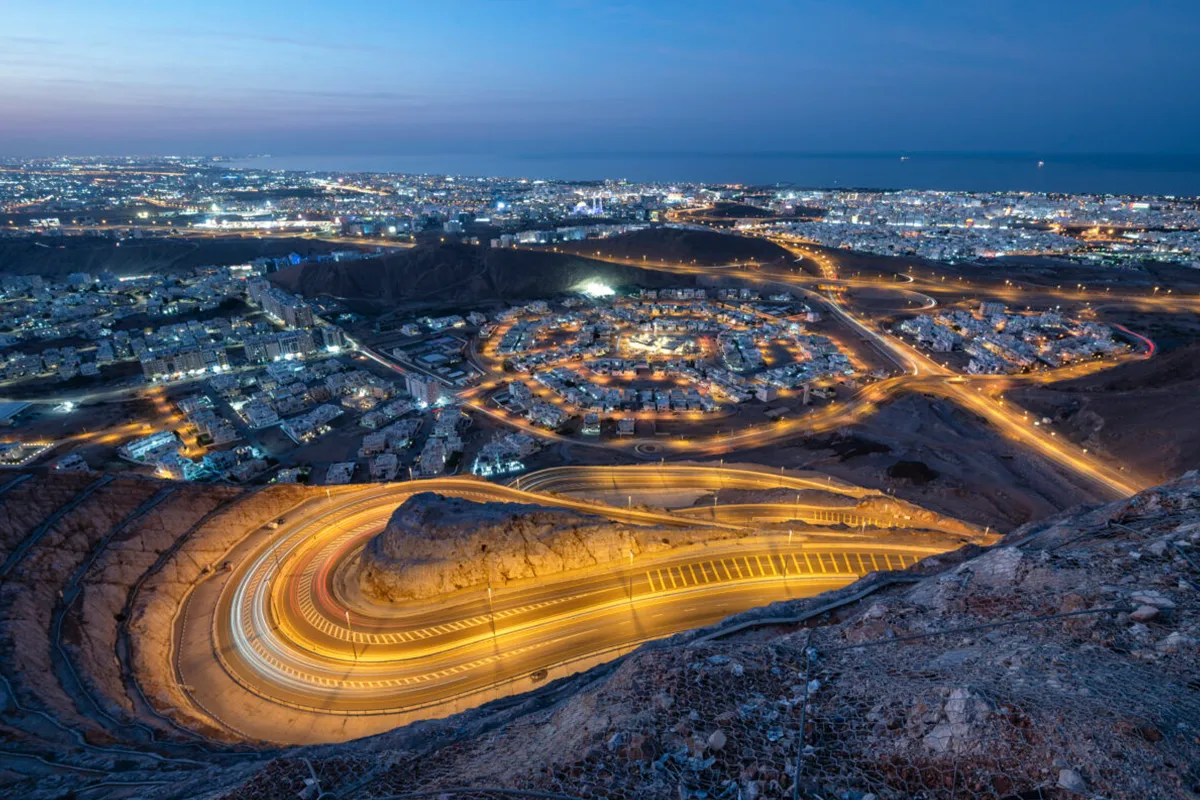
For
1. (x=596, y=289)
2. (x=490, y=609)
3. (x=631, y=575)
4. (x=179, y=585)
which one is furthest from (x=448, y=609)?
(x=596, y=289)

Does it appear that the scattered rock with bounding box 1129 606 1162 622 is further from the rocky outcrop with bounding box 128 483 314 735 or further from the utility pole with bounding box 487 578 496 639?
the rocky outcrop with bounding box 128 483 314 735

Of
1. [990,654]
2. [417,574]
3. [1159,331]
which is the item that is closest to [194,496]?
[417,574]

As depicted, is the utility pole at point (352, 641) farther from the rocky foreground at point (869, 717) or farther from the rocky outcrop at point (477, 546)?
the rocky foreground at point (869, 717)

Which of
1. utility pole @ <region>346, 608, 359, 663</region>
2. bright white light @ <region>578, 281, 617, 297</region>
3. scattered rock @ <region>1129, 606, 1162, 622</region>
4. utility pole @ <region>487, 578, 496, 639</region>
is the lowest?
utility pole @ <region>346, 608, 359, 663</region>

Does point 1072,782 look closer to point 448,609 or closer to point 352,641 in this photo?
point 448,609

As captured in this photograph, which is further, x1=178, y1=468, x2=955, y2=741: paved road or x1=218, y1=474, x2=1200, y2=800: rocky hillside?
x1=178, y1=468, x2=955, y2=741: paved road

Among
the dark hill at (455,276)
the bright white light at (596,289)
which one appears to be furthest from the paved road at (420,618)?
the bright white light at (596,289)

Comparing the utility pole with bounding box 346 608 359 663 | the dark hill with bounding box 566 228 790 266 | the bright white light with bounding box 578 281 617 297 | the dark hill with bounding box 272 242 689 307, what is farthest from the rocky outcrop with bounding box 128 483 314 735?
the dark hill with bounding box 566 228 790 266

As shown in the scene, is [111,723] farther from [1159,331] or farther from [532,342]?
[1159,331]
